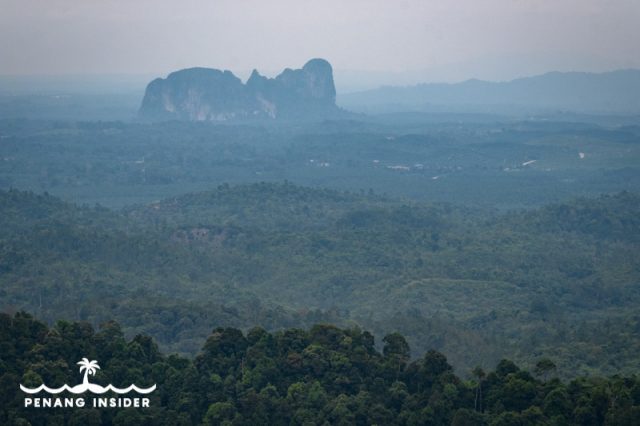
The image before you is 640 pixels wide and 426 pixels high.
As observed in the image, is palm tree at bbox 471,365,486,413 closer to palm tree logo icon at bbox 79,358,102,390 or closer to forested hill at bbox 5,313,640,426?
forested hill at bbox 5,313,640,426

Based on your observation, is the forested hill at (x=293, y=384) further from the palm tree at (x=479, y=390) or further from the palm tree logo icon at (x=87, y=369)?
the palm tree logo icon at (x=87, y=369)

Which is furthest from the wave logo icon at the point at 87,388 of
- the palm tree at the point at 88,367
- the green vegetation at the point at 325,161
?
the green vegetation at the point at 325,161

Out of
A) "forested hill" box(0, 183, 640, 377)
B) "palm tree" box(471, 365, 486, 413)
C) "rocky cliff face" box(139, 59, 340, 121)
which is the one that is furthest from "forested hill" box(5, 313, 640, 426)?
"rocky cliff face" box(139, 59, 340, 121)

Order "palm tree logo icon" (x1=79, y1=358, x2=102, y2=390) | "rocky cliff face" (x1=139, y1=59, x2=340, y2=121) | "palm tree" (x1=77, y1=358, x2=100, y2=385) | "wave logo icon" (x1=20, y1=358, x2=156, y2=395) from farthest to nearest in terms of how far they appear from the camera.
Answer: "rocky cliff face" (x1=139, y1=59, x2=340, y2=121) < "palm tree" (x1=77, y1=358, x2=100, y2=385) < "palm tree logo icon" (x1=79, y1=358, x2=102, y2=390) < "wave logo icon" (x1=20, y1=358, x2=156, y2=395)

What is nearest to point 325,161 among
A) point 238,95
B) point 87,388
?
point 238,95

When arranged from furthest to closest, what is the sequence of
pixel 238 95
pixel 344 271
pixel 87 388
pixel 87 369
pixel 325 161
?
pixel 238 95
pixel 325 161
pixel 344 271
pixel 87 369
pixel 87 388

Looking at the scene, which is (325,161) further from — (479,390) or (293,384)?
(479,390)
